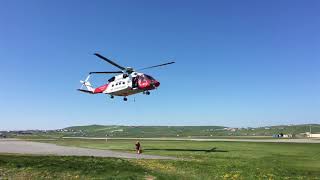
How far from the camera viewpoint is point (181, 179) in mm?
33344

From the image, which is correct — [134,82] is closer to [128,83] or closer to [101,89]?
[128,83]

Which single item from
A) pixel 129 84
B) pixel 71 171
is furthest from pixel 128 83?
pixel 71 171

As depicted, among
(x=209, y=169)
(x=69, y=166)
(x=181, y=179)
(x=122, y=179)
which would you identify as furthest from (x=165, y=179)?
(x=69, y=166)

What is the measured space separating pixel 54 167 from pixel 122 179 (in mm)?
9581

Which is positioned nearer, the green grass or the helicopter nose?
the green grass

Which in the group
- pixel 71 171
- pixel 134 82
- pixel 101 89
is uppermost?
pixel 134 82

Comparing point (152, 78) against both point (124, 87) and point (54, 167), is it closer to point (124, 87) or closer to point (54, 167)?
point (124, 87)

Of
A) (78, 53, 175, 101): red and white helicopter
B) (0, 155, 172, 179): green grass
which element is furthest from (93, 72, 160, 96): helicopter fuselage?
(0, 155, 172, 179): green grass

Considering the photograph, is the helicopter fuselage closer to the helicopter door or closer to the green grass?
the helicopter door

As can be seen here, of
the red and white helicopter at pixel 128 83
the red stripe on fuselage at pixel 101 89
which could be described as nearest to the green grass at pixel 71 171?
the red and white helicopter at pixel 128 83

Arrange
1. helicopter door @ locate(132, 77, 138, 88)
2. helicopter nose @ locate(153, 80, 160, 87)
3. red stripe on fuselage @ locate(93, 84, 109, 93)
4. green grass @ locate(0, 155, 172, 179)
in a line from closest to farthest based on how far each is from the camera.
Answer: green grass @ locate(0, 155, 172, 179) → helicopter nose @ locate(153, 80, 160, 87) → helicopter door @ locate(132, 77, 138, 88) → red stripe on fuselage @ locate(93, 84, 109, 93)

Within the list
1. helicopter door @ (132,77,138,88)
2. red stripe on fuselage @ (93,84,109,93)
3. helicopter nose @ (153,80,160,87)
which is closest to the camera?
helicopter nose @ (153,80,160,87)

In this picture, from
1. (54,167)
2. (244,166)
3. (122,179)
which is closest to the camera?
(122,179)

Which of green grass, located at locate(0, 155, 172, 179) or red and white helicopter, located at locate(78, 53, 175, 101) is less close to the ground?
red and white helicopter, located at locate(78, 53, 175, 101)
